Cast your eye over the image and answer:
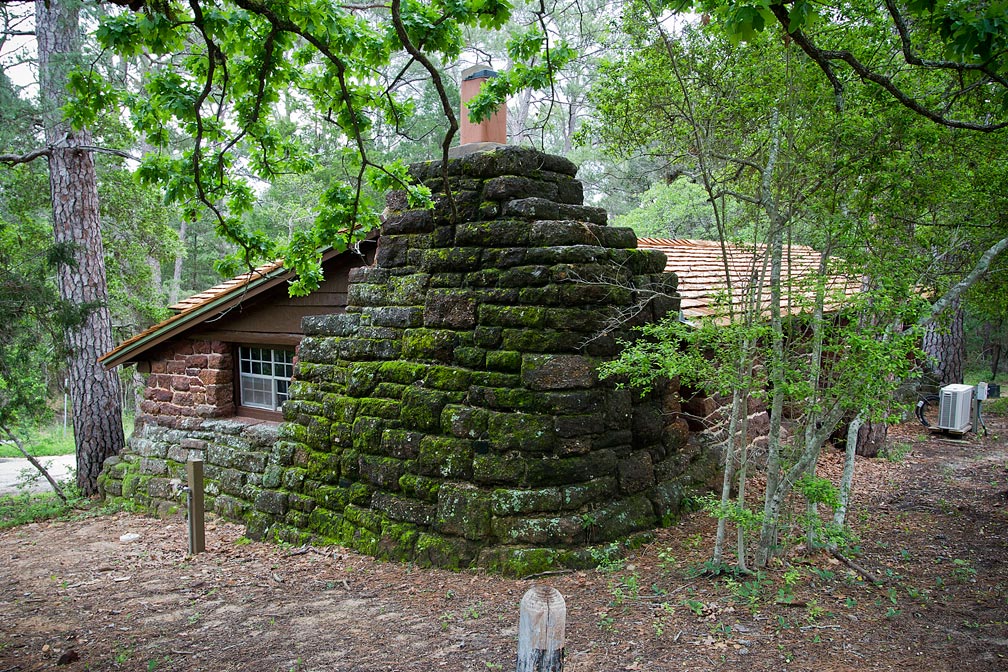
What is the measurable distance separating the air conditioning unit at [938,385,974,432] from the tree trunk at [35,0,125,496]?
1354 cm

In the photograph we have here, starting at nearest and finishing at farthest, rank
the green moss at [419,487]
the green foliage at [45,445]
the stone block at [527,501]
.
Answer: the stone block at [527,501] < the green moss at [419,487] < the green foliage at [45,445]

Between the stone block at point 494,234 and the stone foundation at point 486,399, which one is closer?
the stone foundation at point 486,399

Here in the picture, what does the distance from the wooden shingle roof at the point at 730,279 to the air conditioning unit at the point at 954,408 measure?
3.32m

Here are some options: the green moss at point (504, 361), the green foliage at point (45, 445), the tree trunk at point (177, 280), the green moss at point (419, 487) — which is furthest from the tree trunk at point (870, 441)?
the tree trunk at point (177, 280)

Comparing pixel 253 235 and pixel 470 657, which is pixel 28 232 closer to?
pixel 253 235

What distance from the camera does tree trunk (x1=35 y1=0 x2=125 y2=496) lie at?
30.1 feet

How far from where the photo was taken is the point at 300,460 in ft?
21.8

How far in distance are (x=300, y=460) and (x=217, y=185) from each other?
109 inches

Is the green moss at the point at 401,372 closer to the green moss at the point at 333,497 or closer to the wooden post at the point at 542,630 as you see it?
the green moss at the point at 333,497

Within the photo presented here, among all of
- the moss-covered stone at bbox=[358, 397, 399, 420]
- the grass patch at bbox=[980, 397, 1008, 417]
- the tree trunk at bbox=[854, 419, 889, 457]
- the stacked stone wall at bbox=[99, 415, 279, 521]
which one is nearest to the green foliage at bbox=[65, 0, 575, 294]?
the moss-covered stone at bbox=[358, 397, 399, 420]

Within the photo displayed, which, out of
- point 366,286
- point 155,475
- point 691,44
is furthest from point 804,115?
point 155,475

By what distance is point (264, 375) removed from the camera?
339 inches

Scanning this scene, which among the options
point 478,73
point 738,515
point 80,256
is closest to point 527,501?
point 738,515

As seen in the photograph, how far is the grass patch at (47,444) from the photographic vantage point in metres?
16.6
